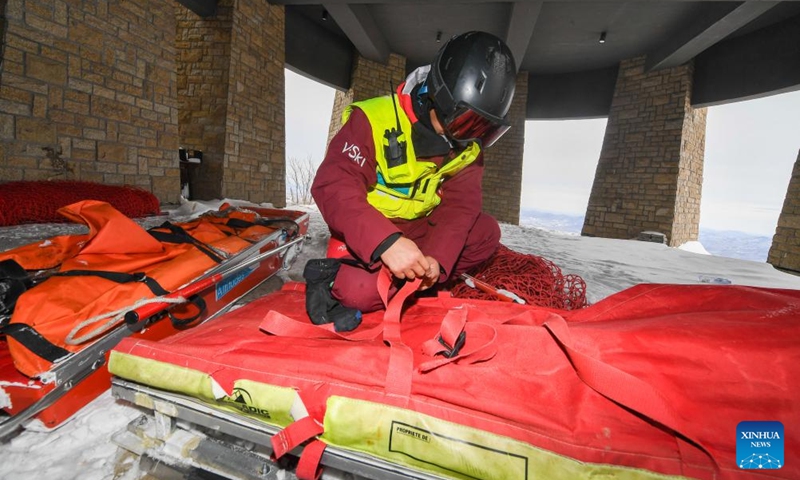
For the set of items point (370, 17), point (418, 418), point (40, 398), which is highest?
point (370, 17)

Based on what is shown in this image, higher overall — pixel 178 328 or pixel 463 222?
pixel 463 222

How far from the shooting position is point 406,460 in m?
0.69

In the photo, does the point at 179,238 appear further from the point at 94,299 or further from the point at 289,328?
the point at 289,328

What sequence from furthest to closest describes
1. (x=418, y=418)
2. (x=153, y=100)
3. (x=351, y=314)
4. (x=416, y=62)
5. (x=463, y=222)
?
(x=416, y=62) < (x=153, y=100) < (x=463, y=222) < (x=351, y=314) < (x=418, y=418)

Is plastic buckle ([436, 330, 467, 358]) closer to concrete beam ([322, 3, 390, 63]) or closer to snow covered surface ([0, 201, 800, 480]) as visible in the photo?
snow covered surface ([0, 201, 800, 480])

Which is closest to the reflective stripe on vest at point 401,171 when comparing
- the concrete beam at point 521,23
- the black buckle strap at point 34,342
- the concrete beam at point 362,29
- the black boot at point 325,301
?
the black boot at point 325,301

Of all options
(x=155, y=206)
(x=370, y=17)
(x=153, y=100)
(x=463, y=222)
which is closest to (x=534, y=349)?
(x=463, y=222)

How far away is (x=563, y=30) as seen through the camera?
6539 millimetres

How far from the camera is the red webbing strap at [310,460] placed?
69cm

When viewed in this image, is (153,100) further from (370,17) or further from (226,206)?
(370,17)

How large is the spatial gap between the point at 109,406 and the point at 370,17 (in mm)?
7502

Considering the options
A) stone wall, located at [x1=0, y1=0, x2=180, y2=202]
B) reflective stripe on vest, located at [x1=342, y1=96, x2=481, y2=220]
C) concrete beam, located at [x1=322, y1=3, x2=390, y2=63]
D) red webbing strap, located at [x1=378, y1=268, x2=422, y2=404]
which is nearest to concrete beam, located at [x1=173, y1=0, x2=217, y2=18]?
stone wall, located at [x1=0, y1=0, x2=180, y2=202]

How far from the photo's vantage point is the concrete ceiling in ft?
17.9

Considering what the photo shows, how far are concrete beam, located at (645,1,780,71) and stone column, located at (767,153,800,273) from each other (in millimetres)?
2495
